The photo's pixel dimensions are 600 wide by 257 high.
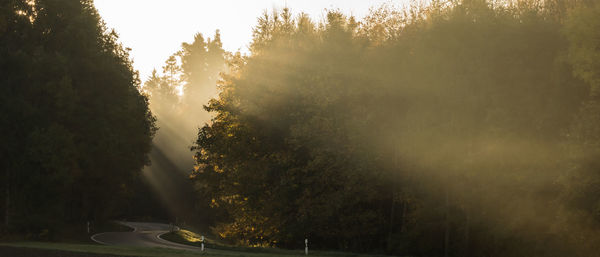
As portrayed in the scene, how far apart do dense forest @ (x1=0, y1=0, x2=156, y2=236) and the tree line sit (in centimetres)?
833

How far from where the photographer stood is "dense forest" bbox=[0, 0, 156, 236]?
1246 inches

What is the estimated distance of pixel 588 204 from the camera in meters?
19.4

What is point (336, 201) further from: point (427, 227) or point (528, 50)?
point (528, 50)

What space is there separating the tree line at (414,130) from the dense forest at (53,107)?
8333 mm

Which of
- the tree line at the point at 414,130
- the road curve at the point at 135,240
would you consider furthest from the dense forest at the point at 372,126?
the road curve at the point at 135,240

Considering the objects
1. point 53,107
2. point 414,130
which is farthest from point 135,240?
point 414,130

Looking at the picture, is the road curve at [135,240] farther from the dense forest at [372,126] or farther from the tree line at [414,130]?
the tree line at [414,130]

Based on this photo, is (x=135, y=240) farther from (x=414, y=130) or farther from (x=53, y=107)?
(x=414, y=130)

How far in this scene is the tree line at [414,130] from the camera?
23.0m

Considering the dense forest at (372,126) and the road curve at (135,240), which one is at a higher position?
the dense forest at (372,126)

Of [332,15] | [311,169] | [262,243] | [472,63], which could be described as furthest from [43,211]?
[472,63]

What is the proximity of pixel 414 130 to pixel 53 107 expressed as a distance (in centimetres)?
2195

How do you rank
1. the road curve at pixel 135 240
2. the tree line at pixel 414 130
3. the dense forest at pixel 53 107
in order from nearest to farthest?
1. the tree line at pixel 414 130
2. the dense forest at pixel 53 107
3. the road curve at pixel 135 240

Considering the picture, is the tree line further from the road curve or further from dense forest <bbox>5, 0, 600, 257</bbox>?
the road curve
